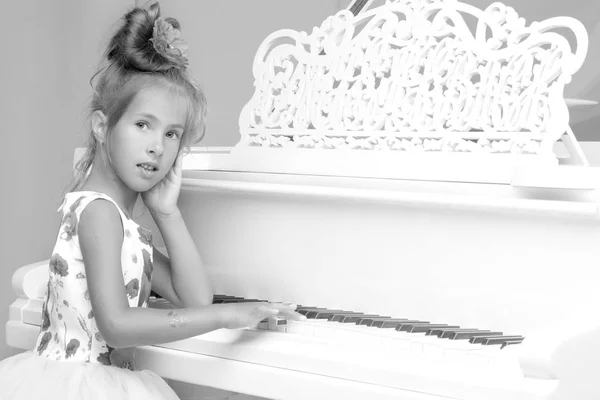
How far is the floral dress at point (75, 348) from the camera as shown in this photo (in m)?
1.69

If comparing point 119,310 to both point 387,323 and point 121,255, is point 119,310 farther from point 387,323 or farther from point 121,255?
point 387,323

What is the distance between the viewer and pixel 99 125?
1815mm

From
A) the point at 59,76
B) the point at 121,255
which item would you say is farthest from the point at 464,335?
the point at 59,76

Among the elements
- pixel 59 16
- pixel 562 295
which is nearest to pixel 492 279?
pixel 562 295

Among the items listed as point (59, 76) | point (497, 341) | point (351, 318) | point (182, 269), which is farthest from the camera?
point (59, 76)

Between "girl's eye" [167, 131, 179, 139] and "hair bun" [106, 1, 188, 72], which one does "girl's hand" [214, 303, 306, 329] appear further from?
"hair bun" [106, 1, 188, 72]

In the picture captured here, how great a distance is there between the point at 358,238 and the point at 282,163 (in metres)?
0.28

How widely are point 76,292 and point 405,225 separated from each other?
727mm

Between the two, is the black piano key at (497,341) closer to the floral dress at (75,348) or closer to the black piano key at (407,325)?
the black piano key at (407,325)

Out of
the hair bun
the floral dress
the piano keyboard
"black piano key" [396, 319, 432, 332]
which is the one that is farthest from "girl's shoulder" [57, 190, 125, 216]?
"black piano key" [396, 319, 432, 332]

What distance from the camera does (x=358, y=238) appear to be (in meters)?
1.90

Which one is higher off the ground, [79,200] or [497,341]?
[497,341]

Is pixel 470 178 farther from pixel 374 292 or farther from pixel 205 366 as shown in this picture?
pixel 205 366

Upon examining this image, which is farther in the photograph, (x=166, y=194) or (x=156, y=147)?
(x=166, y=194)
